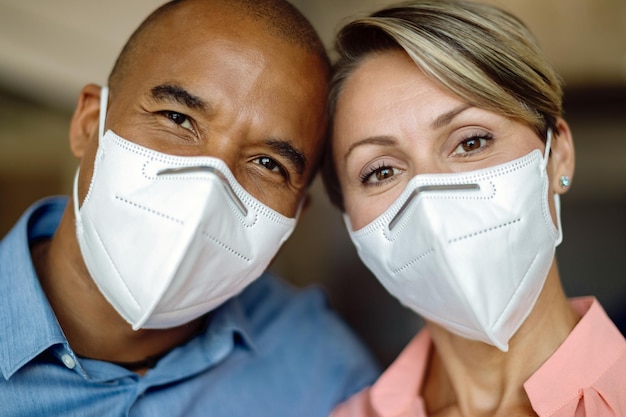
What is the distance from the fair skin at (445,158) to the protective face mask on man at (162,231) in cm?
31

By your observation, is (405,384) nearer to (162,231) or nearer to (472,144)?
(472,144)

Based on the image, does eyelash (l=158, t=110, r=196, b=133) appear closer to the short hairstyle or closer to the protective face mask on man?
the protective face mask on man

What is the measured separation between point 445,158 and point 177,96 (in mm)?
646

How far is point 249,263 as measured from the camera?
1.60m

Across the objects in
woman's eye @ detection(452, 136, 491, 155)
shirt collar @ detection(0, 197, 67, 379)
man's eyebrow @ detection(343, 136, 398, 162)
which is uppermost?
woman's eye @ detection(452, 136, 491, 155)

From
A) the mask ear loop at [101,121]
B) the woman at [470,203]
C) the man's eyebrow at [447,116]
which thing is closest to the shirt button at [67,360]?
the mask ear loop at [101,121]

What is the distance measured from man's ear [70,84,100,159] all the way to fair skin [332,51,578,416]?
66cm

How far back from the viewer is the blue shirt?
1528mm

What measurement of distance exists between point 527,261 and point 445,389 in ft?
1.75

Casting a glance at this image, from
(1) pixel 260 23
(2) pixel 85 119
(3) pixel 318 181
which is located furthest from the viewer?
(3) pixel 318 181

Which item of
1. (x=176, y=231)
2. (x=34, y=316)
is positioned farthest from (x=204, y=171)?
(x=34, y=316)

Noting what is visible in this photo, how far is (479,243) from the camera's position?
4.58 feet

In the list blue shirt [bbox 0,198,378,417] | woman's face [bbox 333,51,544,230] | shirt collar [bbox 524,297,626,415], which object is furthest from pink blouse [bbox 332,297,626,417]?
woman's face [bbox 333,51,544,230]

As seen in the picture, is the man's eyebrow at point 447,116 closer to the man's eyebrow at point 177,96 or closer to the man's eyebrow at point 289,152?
the man's eyebrow at point 289,152
